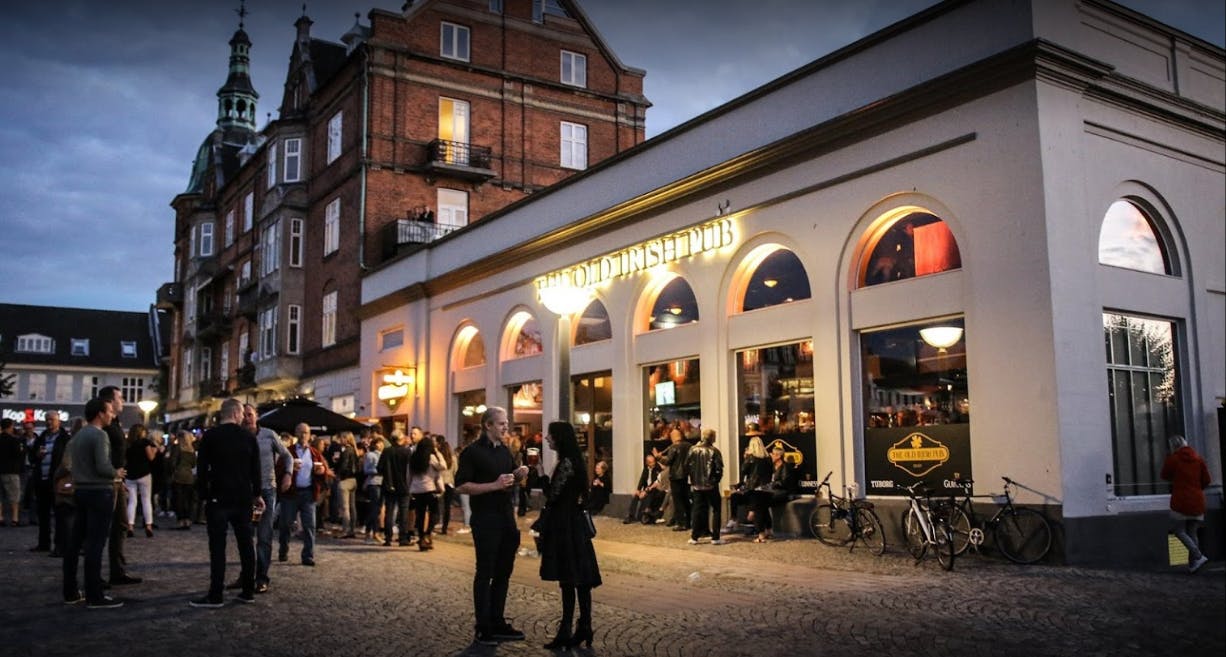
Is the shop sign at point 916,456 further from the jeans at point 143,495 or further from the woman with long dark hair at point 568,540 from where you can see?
the jeans at point 143,495

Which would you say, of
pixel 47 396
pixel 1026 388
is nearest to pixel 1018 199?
pixel 1026 388

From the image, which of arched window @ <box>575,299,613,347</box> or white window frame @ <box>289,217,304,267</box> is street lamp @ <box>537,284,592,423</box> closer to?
arched window @ <box>575,299,613,347</box>

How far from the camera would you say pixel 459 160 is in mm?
33844

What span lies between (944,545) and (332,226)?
27857 mm

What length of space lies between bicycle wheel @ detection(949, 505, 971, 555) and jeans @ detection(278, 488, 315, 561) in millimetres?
8218

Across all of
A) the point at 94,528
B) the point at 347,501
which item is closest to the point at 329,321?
the point at 347,501

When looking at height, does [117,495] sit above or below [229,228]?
below

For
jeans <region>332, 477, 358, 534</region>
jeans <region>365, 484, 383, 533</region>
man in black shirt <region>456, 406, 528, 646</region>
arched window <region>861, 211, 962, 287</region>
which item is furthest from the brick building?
man in black shirt <region>456, 406, 528, 646</region>

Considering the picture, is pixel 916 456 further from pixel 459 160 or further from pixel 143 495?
pixel 459 160

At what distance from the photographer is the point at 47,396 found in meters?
83.1

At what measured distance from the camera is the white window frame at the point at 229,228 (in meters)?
50.0

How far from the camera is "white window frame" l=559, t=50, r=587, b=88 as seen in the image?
3650 cm

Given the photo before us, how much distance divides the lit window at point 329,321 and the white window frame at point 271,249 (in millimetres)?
3325

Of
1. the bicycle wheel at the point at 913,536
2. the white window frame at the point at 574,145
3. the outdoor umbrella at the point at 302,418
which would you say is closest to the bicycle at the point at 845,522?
the bicycle wheel at the point at 913,536
